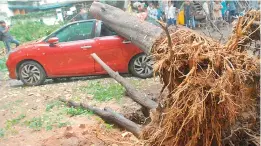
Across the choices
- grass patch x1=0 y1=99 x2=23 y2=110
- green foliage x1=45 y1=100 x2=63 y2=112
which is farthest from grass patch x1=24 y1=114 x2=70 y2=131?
grass patch x1=0 y1=99 x2=23 y2=110

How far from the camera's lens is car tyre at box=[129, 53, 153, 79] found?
8570 mm

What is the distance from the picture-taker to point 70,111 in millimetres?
6391

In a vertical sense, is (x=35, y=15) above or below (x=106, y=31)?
A: above

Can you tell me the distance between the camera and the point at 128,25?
26.4 feet

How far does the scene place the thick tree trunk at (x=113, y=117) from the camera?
506 centimetres

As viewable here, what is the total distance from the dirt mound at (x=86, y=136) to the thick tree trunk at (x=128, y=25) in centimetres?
193

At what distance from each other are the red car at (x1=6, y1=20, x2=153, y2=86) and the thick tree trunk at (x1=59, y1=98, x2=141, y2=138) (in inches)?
70.6

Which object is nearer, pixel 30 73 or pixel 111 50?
pixel 111 50

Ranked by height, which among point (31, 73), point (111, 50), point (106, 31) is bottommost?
point (31, 73)

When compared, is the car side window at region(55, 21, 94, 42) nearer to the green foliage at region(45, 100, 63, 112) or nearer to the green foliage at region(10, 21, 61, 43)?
the green foliage at region(45, 100, 63, 112)

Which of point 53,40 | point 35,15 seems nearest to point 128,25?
point 53,40

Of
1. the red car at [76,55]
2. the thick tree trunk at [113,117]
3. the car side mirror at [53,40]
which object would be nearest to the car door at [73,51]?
the red car at [76,55]

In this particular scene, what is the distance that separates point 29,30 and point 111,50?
11920mm

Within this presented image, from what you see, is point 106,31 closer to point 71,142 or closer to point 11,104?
point 11,104
